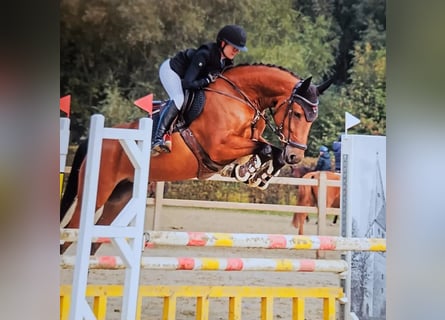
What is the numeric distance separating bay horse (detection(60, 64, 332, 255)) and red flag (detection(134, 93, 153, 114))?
0.33 feet

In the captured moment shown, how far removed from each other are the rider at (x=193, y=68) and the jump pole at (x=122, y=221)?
56 mm

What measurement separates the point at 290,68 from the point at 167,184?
51cm

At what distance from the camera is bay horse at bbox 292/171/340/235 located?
1496mm

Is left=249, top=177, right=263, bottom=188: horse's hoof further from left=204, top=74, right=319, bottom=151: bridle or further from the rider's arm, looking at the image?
the rider's arm

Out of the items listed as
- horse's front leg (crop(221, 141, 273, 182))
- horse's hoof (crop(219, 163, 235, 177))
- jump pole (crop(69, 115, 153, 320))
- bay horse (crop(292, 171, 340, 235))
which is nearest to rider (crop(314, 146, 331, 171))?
bay horse (crop(292, 171, 340, 235))

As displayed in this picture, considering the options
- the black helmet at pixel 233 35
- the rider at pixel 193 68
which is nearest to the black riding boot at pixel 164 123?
the rider at pixel 193 68

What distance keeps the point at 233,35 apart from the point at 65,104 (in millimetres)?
521

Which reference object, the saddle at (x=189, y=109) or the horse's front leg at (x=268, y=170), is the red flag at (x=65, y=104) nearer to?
Result: the saddle at (x=189, y=109)

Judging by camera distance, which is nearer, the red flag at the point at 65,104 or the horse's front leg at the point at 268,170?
the red flag at the point at 65,104

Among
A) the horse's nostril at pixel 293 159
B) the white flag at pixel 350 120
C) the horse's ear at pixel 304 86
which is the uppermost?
the horse's ear at pixel 304 86

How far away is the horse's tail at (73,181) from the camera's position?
1373 mm

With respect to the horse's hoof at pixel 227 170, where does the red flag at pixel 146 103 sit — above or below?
above

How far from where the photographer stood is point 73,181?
4.55 feet
